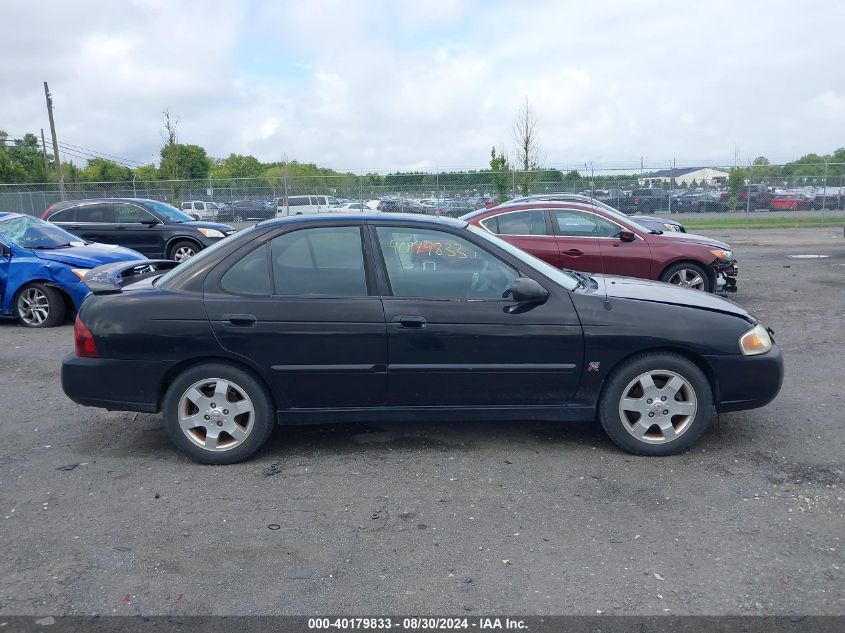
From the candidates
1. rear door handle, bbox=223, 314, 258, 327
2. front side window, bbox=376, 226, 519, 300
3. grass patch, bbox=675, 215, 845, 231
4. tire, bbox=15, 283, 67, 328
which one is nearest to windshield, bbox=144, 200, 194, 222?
tire, bbox=15, 283, 67, 328

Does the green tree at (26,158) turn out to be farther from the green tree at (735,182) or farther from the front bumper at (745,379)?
the front bumper at (745,379)

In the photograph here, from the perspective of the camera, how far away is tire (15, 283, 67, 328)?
9.66 meters

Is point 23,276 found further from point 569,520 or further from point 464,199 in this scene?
point 464,199

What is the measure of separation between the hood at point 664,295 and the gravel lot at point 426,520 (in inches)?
36.1

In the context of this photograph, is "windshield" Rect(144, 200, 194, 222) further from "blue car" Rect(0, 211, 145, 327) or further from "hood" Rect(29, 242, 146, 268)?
"blue car" Rect(0, 211, 145, 327)

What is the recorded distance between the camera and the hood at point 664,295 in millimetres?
5098

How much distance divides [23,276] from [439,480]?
23.8 ft

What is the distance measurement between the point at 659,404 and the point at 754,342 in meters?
0.77

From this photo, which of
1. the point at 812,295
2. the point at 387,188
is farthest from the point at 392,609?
the point at 387,188

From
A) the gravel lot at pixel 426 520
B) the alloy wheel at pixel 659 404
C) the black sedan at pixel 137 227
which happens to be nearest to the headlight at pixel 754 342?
the alloy wheel at pixel 659 404

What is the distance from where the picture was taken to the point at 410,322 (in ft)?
16.0

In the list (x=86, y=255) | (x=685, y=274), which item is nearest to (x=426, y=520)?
(x=685, y=274)

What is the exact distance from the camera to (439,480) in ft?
15.4

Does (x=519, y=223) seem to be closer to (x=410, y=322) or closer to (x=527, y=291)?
(x=527, y=291)
